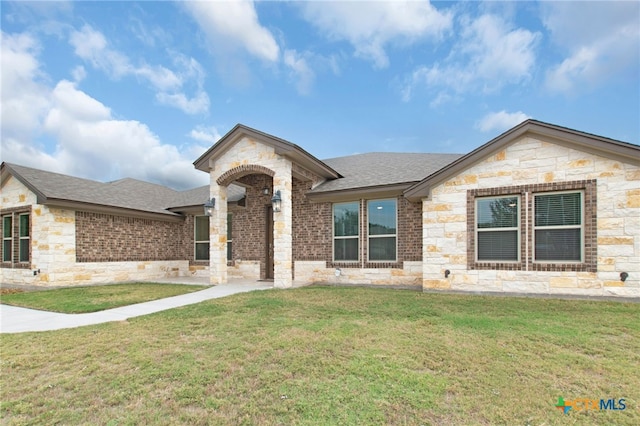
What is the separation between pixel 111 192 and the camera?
43.3ft

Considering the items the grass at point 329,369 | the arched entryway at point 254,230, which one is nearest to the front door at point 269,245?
the arched entryway at point 254,230

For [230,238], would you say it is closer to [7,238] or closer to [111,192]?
[111,192]

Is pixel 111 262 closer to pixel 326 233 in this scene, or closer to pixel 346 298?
pixel 326 233

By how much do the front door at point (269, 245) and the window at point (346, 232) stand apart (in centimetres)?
270

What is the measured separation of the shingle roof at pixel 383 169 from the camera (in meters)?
10.3

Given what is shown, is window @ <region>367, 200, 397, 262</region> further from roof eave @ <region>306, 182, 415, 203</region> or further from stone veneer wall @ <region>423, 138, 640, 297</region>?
stone veneer wall @ <region>423, 138, 640, 297</region>

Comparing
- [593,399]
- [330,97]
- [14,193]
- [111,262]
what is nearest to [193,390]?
[593,399]

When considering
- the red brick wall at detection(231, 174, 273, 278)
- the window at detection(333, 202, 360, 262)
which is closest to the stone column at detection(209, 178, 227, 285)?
the red brick wall at detection(231, 174, 273, 278)

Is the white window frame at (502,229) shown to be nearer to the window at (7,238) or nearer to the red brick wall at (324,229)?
the red brick wall at (324,229)

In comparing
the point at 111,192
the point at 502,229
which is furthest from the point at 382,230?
the point at 111,192

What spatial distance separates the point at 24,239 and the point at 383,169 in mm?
12825

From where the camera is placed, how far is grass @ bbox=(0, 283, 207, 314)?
723 cm
